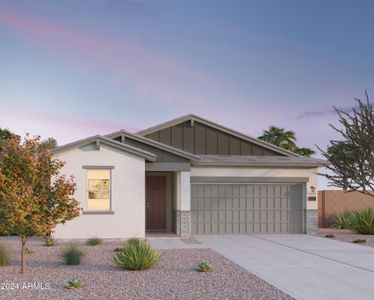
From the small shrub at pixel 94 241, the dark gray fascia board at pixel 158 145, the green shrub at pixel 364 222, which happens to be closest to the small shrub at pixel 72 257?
the small shrub at pixel 94 241

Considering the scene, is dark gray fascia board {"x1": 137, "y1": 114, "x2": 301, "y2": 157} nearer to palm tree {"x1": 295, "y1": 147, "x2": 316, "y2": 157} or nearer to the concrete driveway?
the concrete driveway

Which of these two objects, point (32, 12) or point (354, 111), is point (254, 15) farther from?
point (32, 12)

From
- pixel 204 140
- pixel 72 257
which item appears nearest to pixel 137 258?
pixel 72 257

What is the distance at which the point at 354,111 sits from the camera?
952 inches

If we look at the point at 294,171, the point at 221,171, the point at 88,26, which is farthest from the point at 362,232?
the point at 88,26

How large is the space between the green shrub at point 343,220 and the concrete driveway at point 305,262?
5113 mm

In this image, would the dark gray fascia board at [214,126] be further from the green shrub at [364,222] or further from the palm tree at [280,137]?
the palm tree at [280,137]

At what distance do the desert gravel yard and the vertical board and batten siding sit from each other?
9.83 metres

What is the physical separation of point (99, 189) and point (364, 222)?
11468 mm

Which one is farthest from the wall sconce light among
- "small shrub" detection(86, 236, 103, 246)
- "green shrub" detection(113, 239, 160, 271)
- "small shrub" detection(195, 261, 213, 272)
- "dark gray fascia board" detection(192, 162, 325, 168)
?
"green shrub" detection(113, 239, 160, 271)

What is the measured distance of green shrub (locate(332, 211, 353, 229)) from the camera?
85.3 feet

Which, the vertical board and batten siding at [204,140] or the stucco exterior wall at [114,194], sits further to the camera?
the vertical board and batten siding at [204,140]

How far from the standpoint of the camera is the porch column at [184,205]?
21.3m

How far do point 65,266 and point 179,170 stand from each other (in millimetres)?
8448
